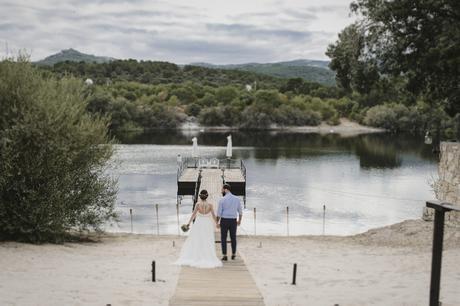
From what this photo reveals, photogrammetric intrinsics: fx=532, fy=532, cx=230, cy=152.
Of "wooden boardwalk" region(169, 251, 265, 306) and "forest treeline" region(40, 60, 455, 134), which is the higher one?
"forest treeline" region(40, 60, 455, 134)

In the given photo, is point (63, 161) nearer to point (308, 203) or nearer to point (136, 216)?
point (136, 216)

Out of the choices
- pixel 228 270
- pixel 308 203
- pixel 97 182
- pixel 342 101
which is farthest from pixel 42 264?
pixel 342 101

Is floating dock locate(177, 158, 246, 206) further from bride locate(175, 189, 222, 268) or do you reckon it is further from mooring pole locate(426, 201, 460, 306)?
mooring pole locate(426, 201, 460, 306)

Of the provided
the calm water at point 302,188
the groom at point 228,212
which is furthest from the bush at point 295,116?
the groom at point 228,212

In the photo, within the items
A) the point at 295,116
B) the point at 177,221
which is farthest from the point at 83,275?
the point at 295,116

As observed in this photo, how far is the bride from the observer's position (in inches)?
468

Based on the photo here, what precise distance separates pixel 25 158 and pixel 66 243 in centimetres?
306

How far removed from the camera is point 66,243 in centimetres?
1738

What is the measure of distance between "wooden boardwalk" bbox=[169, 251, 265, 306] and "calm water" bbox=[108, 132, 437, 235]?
1211 cm

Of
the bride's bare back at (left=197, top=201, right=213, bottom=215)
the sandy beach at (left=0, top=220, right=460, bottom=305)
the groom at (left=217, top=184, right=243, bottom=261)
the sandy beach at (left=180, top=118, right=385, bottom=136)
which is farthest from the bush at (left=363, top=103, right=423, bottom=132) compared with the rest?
the bride's bare back at (left=197, top=201, right=213, bottom=215)

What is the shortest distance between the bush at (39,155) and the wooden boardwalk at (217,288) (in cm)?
731

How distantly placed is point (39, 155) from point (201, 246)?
7.62 m

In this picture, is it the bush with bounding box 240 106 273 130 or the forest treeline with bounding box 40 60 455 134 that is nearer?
the forest treeline with bounding box 40 60 455 134

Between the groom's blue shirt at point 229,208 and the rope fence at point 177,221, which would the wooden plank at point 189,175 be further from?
the groom's blue shirt at point 229,208
